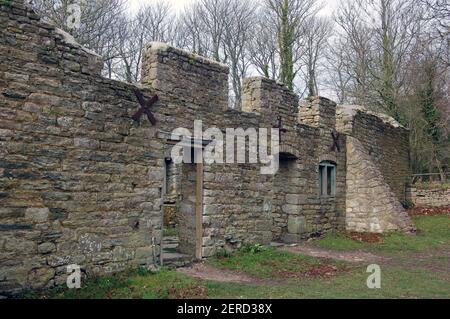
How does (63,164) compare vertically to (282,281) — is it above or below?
above

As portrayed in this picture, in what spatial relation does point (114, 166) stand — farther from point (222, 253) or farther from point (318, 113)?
point (318, 113)

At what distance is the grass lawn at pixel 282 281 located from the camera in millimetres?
5738

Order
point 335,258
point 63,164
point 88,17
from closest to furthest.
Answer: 1. point 63,164
2. point 335,258
3. point 88,17

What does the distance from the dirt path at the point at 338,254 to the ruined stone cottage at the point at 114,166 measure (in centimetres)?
70

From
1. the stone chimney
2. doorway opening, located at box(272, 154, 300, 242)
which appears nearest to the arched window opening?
the stone chimney

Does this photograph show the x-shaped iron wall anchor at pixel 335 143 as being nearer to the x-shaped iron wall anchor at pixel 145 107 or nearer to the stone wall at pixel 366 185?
the stone wall at pixel 366 185

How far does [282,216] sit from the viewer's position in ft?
36.2

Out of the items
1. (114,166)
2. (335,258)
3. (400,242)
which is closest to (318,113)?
(400,242)

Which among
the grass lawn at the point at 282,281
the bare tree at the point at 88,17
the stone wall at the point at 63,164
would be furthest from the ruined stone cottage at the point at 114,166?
the bare tree at the point at 88,17

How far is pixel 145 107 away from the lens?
23.8ft

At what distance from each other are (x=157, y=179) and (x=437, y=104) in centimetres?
1712

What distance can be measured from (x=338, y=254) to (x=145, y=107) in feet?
18.3

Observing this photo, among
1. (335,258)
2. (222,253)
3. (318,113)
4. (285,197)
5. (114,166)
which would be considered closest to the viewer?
(114,166)
